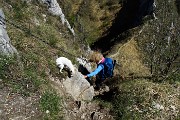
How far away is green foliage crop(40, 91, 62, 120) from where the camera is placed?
16.6 meters

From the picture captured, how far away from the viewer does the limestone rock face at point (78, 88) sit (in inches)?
787

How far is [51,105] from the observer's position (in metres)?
17.0

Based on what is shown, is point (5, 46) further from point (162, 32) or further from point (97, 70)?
point (162, 32)

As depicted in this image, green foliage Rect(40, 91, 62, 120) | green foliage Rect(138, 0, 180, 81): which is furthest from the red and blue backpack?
green foliage Rect(138, 0, 180, 81)

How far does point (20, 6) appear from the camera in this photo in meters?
27.1

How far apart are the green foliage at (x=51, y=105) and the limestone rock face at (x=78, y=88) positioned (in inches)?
92.9

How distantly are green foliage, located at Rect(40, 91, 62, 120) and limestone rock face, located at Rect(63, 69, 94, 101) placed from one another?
236 centimetres

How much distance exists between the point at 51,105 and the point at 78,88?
146 inches

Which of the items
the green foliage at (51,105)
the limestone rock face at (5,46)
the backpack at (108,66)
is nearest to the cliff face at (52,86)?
the green foliage at (51,105)

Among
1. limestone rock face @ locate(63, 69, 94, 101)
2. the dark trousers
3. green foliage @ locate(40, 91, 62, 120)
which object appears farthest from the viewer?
the dark trousers

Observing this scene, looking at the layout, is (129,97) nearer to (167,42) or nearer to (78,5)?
(167,42)

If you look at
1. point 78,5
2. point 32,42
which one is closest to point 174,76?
point 32,42

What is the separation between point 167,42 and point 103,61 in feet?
122

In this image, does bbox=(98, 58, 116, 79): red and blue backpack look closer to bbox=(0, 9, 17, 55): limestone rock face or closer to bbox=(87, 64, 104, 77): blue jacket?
bbox=(87, 64, 104, 77): blue jacket
